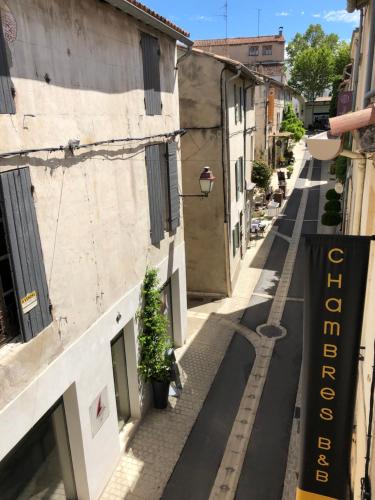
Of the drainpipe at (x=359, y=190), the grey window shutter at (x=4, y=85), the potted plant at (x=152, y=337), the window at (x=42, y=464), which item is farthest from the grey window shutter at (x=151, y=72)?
the window at (x=42, y=464)

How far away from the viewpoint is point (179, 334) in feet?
40.3

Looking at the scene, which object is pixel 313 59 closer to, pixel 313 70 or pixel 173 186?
pixel 313 70

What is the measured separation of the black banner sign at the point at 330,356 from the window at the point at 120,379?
4606mm

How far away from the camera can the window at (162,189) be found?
931 cm

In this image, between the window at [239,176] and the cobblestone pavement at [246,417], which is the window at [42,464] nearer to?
the cobblestone pavement at [246,417]

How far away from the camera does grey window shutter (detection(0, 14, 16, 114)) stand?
4.81 metres

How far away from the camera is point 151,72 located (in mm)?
9156

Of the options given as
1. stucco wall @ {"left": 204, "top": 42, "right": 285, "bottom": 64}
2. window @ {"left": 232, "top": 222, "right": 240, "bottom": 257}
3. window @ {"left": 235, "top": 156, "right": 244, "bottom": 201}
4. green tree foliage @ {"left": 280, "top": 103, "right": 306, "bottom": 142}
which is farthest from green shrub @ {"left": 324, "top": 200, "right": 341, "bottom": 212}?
stucco wall @ {"left": 204, "top": 42, "right": 285, "bottom": 64}

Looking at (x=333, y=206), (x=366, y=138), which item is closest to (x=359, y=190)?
(x=366, y=138)

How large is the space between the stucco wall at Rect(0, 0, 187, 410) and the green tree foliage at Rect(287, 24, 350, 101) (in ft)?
216

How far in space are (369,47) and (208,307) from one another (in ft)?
33.8

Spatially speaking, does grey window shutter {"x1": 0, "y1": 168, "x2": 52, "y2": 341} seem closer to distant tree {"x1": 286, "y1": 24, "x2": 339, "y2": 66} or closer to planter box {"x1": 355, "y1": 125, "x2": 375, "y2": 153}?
planter box {"x1": 355, "y1": 125, "x2": 375, "y2": 153}

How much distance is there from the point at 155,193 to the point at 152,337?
318 cm

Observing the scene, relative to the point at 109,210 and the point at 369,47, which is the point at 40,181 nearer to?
the point at 109,210
